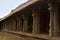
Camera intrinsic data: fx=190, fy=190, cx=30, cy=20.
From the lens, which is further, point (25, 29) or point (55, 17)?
point (25, 29)

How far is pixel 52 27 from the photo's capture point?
18.8 m

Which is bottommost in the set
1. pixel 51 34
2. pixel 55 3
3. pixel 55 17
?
pixel 51 34

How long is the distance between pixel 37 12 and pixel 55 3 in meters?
6.01

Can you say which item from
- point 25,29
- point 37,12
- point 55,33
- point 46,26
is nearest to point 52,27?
point 55,33

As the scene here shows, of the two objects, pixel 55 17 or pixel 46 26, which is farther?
pixel 46 26

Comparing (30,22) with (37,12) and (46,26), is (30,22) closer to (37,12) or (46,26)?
(46,26)

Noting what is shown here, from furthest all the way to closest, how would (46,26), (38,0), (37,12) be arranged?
(46,26) < (37,12) < (38,0)

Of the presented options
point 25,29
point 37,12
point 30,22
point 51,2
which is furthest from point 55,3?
point 30,22

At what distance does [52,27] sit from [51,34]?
28.6 inches

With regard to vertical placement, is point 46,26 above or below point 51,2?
below

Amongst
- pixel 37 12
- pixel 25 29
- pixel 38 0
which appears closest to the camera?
pixel 38 0

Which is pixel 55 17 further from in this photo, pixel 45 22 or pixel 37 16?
pixel 45 22

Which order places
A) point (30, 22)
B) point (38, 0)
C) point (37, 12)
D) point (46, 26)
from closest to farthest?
1. point (38, 0)
2. point (37, 12)
3. point (46, 26)
4. point (30, 22)

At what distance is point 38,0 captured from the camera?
18.4m
